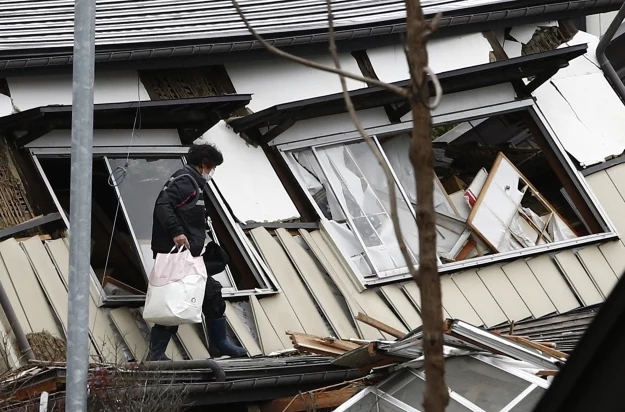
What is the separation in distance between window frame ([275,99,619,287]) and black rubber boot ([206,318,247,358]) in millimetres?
1623

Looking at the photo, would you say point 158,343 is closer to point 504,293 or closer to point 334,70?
point 504,293

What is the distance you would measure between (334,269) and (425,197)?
7378mm

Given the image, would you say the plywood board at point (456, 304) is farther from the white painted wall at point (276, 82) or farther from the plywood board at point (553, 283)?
the white painted wall at point (276, 82)

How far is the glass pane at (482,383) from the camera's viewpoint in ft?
24.8

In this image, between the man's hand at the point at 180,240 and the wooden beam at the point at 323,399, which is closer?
the wooden beam at the point at 323,399

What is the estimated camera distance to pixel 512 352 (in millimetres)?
7805

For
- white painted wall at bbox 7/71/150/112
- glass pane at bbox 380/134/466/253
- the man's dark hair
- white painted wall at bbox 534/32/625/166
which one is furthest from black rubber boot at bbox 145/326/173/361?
white painted wall at bbox 534/32/625/166

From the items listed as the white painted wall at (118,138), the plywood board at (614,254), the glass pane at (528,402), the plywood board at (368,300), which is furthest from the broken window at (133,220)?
the plywood board at (614,254)

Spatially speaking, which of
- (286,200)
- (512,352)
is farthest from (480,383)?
(286,200)

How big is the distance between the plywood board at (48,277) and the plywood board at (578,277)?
4729 millimetres

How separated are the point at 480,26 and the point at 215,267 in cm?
469

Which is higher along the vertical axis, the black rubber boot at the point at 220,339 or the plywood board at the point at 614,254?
the plywood board at the point at 614,254

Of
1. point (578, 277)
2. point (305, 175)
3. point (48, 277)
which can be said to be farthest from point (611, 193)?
point (48, 277)

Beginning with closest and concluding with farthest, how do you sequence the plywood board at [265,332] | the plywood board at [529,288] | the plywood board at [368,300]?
1. the plywood board at [265,332]
2. the plywood board at [368,300]
3. the plywood board at [529,288]
